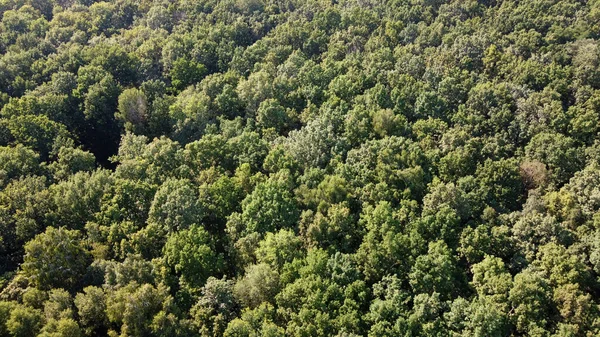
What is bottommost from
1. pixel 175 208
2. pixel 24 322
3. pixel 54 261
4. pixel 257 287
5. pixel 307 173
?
pixel 257 287

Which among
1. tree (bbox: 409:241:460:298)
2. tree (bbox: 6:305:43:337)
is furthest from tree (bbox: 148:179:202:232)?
tree (bbox: 409:241:460:298)

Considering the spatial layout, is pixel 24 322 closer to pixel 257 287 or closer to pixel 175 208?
pixel 175 208

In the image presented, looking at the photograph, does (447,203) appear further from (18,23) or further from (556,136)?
(18,23)

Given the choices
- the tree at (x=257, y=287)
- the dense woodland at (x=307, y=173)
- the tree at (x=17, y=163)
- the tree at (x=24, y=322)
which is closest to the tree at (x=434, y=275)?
the dense woodland at (x=307, y=173)

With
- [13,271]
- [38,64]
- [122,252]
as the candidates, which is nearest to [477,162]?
[122,252]

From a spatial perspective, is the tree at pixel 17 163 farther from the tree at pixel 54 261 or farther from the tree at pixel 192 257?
the tree at pixel 192 257

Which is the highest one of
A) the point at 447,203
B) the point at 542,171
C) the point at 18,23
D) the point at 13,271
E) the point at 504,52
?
the point at 18,23

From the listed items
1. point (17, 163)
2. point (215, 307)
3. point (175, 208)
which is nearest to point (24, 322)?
point (215, 307)

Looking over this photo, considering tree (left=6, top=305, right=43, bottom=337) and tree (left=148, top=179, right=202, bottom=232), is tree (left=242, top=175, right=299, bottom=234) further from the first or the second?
tree (left=6, top=305, right=43, bottom=337)
